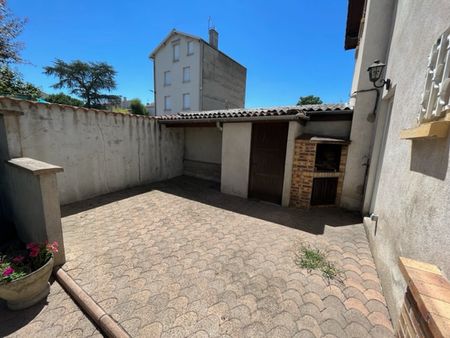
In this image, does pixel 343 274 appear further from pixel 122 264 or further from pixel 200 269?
pixel 122 264

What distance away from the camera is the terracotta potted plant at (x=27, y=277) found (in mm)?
2281

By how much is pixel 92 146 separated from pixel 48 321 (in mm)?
5191

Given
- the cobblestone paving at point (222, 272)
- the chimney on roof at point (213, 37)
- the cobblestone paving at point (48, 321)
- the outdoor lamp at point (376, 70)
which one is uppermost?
the chimney on roof at point (213, 37)

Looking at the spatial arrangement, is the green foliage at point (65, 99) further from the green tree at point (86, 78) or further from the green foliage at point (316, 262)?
the green foliage at point (316, 262)

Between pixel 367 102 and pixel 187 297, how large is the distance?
6179 mm

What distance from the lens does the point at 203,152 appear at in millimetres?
9297

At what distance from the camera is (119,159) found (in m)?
7.01

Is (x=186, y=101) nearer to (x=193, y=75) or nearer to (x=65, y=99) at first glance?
(x=193, y=75)

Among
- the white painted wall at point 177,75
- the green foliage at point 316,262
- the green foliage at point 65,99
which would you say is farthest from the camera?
the green foliage at point 65,99

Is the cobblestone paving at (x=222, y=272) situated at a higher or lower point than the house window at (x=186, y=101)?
lower

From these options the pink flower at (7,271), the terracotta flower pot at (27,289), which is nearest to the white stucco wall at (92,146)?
the pink flower at (7,271)

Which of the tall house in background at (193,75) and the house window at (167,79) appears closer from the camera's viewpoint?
the tall house in background at (193,75)

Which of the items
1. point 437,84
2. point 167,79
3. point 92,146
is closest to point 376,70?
point 437,84

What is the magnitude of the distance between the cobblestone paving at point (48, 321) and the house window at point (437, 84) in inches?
166
